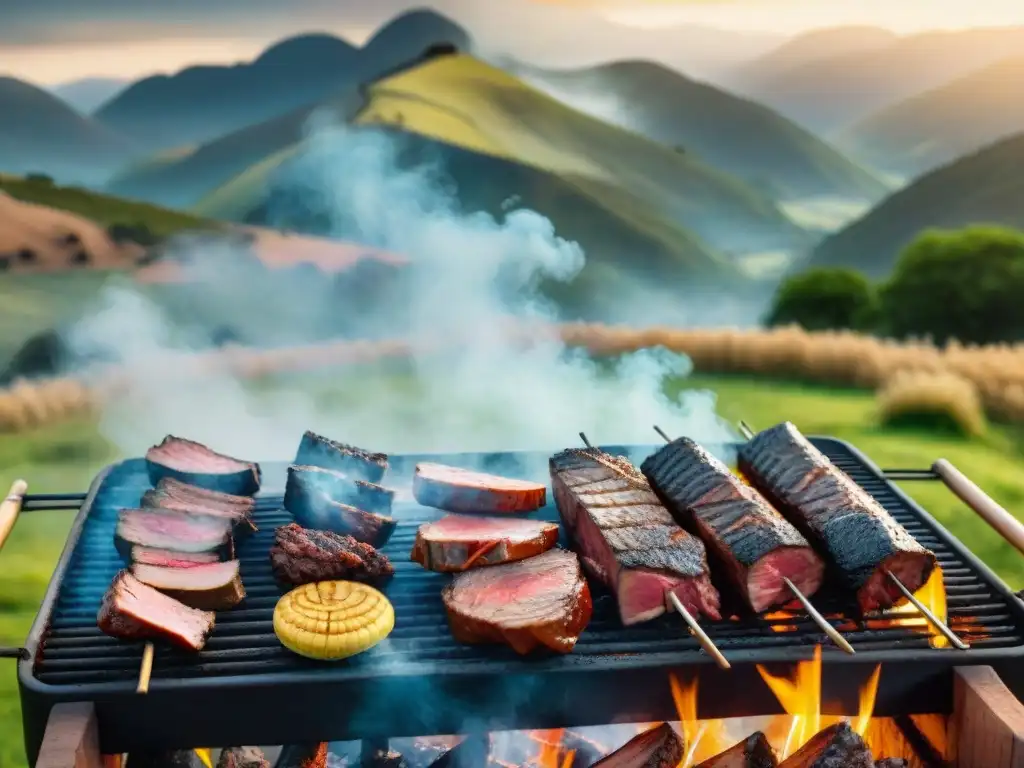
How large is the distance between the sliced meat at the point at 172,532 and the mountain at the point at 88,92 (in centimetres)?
795

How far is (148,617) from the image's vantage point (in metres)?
2.96

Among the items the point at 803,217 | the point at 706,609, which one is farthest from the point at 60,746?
the point at 803,217

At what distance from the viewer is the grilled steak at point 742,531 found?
3234 mm

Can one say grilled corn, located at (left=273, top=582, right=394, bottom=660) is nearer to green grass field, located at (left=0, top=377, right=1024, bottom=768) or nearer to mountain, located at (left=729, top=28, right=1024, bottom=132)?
green grass field, located at (left=0, top=377, right=1024, bottom=768)


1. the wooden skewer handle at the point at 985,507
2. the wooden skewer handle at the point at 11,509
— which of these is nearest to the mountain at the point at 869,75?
the wooden skewer handle at the point at 985,507

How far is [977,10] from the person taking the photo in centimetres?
1084

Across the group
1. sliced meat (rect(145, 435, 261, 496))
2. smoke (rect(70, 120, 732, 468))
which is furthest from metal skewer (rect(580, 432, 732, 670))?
smoke (rect(70, 120, 732, 468))

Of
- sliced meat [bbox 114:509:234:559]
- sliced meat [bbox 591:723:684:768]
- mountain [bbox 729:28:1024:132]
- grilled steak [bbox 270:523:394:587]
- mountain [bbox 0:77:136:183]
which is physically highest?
mountain [bbox 729:28:1024:132]

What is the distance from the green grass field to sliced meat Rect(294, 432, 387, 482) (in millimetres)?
1754

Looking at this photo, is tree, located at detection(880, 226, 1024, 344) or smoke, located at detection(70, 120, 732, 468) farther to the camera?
tree, located at detection(880, 226, 1024, 344)

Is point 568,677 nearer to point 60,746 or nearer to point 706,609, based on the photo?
point 706,609

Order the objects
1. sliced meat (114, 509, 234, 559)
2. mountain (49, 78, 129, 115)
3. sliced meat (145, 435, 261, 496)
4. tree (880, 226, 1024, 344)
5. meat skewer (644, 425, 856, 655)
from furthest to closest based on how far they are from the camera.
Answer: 1. tree (880, 226, 1024, 344)
2. mountain (49, 78, 129, 115)
3. sliced meat (145, 435, 261, 496)
4. sliced meat (114, 509, 234, 559)
5. meat skewer (644, 425, 856, 655)

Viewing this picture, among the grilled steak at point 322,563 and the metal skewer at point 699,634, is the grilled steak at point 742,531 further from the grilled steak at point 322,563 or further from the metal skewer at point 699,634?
the grilled steak at point 322,563

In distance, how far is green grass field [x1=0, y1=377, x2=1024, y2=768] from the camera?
5352mm
